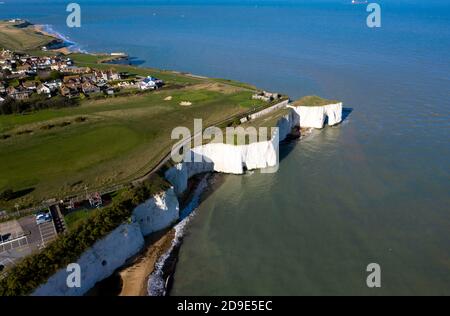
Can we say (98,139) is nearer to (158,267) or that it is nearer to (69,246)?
(69,246)

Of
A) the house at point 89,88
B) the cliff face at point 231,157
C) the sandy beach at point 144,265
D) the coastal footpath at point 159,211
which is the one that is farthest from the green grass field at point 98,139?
the house at point 89,88

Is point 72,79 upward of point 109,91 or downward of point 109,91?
upward

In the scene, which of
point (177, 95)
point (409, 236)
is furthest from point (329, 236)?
point (177, 95)

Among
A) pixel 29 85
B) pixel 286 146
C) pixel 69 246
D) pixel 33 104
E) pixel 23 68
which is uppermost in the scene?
pixel 23 68

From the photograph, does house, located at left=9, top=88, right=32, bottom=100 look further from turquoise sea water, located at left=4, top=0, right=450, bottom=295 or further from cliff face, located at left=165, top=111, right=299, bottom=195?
turquoise sea water, located at left=4, top=0, right=450, bottom=295

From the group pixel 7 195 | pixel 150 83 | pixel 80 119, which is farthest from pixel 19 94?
pixel 7 195

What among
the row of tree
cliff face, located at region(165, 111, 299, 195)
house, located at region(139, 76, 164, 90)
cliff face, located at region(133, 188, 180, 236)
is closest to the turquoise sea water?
cliff face, located at region(165, 111, 299, 195)

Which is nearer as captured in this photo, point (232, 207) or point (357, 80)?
point (232, 207)

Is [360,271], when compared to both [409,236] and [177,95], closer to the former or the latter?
[409,236]

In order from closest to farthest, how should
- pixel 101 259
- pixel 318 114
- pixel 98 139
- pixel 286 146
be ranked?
pixel 101 259 → pixel 98 139 → pixel 286 146 → pixel 318 114
